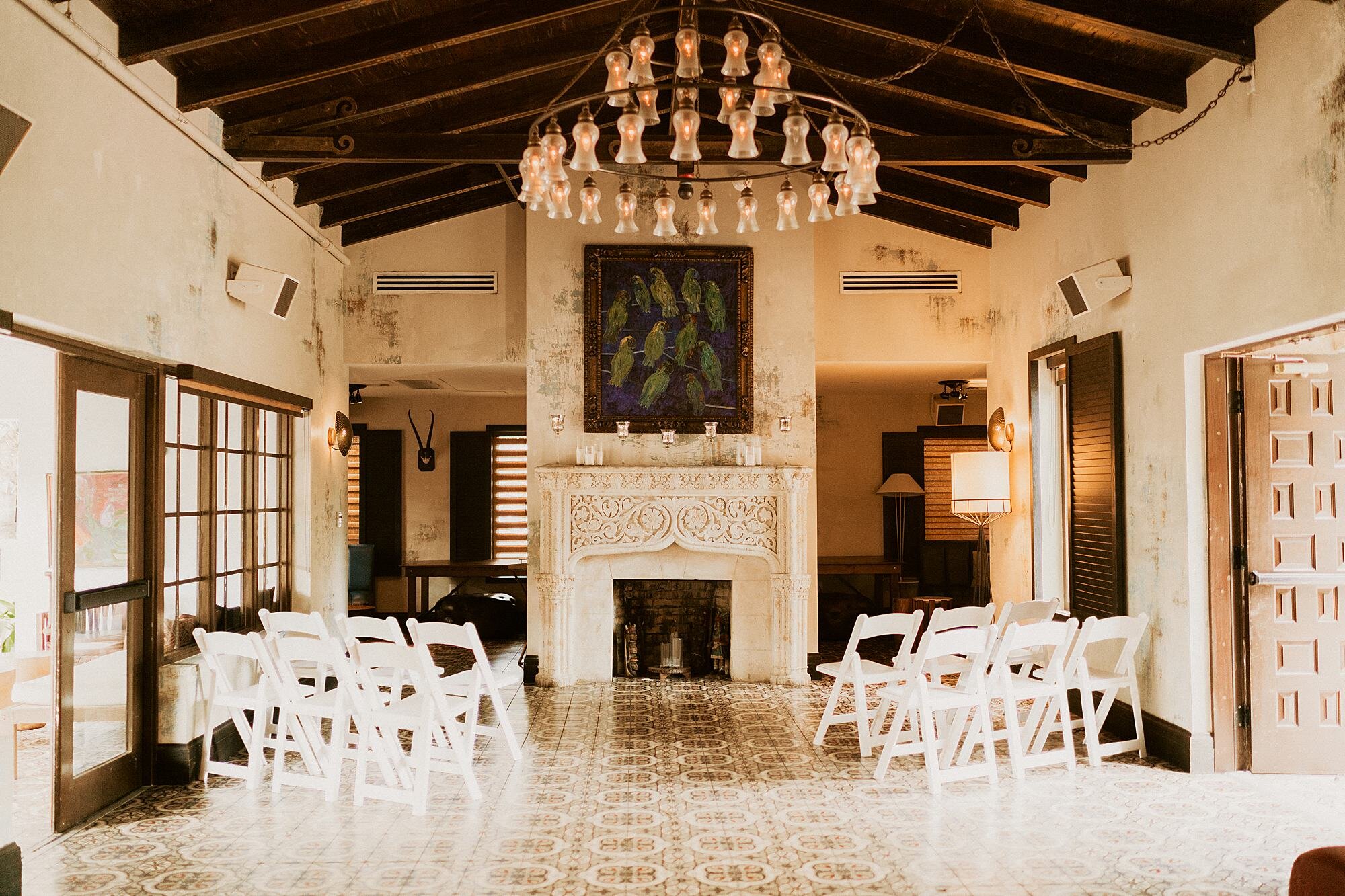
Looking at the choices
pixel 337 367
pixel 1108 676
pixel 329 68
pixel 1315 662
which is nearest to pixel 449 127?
pixel 329 68

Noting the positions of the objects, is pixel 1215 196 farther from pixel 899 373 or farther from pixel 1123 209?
pixel 899 373

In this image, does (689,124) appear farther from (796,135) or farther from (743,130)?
(796,135)

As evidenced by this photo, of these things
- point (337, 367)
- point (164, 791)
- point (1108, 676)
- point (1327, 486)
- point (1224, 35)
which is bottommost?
point (164, 791)

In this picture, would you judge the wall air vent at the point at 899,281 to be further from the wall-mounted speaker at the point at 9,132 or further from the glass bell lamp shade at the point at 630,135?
the wall-mounted speaker at the point at 9,132

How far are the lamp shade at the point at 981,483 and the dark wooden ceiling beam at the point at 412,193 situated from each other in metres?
4.40

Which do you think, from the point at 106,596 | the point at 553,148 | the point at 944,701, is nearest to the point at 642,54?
the point at 553,148

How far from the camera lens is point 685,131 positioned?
3604 millimetres

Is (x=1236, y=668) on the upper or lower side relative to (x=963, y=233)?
lower

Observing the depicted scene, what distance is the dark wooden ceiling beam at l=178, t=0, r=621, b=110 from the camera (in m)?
5.34

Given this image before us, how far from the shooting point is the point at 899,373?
9820mm

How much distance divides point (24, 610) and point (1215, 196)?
27.4 feet

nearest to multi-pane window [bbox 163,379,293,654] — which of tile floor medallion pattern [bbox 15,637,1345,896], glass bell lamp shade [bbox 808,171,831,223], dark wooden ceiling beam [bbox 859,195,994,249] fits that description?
tile floor medallion pattern [bbox 15,637,1345,896]

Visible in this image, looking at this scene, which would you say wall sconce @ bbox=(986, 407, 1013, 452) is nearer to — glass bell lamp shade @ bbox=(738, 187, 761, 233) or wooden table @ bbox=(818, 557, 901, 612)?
wooden table @ bbox=(818, 557, 901, 612)

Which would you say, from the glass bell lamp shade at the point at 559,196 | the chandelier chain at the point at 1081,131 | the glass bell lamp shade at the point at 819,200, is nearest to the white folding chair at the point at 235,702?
the glass bell lamp shade at the point at 559,196
